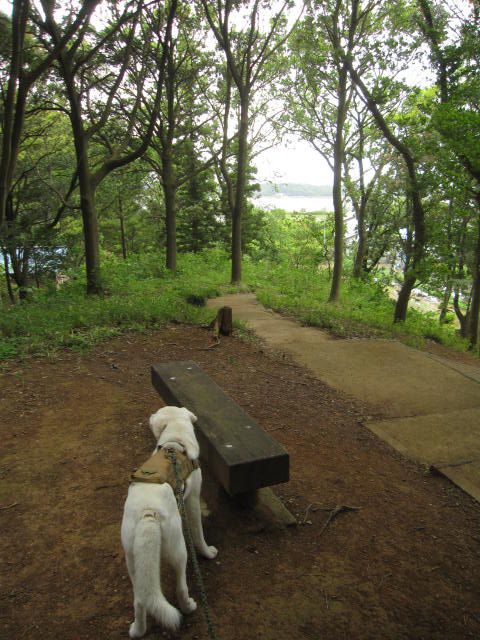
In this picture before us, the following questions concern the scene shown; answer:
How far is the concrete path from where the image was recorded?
13.1ft

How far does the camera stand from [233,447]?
269 cm

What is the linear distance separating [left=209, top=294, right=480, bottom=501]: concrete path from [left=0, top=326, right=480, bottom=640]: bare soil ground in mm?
333

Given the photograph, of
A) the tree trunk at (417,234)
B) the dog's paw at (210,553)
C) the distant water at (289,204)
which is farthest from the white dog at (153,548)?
the distant water at (289,204)

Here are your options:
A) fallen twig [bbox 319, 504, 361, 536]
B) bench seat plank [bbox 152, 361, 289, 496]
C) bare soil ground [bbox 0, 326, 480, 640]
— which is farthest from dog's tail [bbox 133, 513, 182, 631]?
fallen twig [bbox 319, 504, 361, 536]

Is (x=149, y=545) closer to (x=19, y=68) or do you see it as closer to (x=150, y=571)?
(x=150, y=571)

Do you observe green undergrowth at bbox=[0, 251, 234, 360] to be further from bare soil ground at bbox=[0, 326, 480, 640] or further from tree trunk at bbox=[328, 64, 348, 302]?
tree trunk at bbox=[328, 64, 348, 302]

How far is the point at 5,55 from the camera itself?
9.33 m

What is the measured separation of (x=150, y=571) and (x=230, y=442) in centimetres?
107

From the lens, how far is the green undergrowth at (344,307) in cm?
910

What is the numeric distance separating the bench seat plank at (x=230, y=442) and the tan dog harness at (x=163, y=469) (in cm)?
32

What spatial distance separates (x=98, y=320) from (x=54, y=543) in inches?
212

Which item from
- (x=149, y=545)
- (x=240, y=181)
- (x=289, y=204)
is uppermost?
(x=289, y=204)

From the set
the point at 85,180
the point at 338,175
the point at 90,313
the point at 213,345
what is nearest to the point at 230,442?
the point at 213,345

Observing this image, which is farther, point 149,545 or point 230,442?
point 230,442
